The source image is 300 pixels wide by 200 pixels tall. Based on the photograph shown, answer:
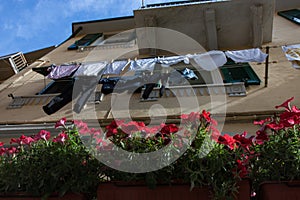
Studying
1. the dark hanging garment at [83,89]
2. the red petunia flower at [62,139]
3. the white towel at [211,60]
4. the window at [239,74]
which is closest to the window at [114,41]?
the dark hanging garment at [83,89]

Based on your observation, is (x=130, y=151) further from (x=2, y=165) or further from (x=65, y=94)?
(x=65, y=94)

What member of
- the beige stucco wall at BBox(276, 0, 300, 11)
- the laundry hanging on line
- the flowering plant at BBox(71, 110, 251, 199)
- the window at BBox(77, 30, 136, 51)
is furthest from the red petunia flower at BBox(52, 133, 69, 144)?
the beige stucco wall at BBox(276, 0, 300, 11)

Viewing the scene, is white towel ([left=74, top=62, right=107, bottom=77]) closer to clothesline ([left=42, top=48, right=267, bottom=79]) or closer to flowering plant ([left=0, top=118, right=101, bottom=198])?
clothesline ([left=42, top=48, right=267, bottom=79])

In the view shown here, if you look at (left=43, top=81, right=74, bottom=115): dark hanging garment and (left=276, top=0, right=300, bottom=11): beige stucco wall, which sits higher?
(left=276, top=0, right=300, bottom=11): beige stucco wall

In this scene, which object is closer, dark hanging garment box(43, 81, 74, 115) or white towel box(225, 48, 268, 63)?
dark hanging garment box(43, 81, 74, 115)

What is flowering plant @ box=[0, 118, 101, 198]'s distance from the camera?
2498 mm

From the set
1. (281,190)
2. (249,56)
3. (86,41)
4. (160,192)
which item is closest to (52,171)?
(160,192)

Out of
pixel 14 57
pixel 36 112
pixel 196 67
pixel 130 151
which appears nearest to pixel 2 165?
pixel 130 151

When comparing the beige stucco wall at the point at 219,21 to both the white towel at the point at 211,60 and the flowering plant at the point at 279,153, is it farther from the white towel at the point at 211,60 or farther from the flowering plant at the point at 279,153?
the flowering plant at the point at 279,153

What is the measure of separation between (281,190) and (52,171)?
5.91 feet

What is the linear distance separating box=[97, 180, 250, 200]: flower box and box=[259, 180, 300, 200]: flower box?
0.15 meters

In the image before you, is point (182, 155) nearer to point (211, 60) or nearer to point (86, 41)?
point (211, 60)

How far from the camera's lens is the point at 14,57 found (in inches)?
521

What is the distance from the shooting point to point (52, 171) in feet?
8.11
